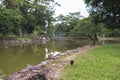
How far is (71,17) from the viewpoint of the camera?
64812 millimetres

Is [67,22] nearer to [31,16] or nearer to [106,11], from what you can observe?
[31,16]

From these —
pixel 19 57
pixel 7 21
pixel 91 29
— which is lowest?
pixel 19 57

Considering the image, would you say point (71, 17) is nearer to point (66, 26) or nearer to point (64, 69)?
point (66, 26)

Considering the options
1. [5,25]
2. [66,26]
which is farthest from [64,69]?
[66,26]

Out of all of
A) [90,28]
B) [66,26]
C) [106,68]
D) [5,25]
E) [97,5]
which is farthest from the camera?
[66,26]

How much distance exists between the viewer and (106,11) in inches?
803

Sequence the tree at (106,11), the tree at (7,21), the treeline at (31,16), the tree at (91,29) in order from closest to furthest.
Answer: the tree at (106,11)
the tree at (91,29)
the tree at (7,21)
the treeline at (31,16)

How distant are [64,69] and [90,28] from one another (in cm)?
2005

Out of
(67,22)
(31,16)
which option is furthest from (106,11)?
(67,22)

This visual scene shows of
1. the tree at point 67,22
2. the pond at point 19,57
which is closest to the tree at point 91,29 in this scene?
the pond at point 19,57

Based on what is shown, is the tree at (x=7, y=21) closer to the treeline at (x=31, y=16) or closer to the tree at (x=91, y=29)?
the treeline at (x=31, y=16)

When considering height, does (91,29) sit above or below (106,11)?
below

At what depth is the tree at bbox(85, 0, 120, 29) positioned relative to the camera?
19.5 m

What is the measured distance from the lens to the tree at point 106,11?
19547mm
